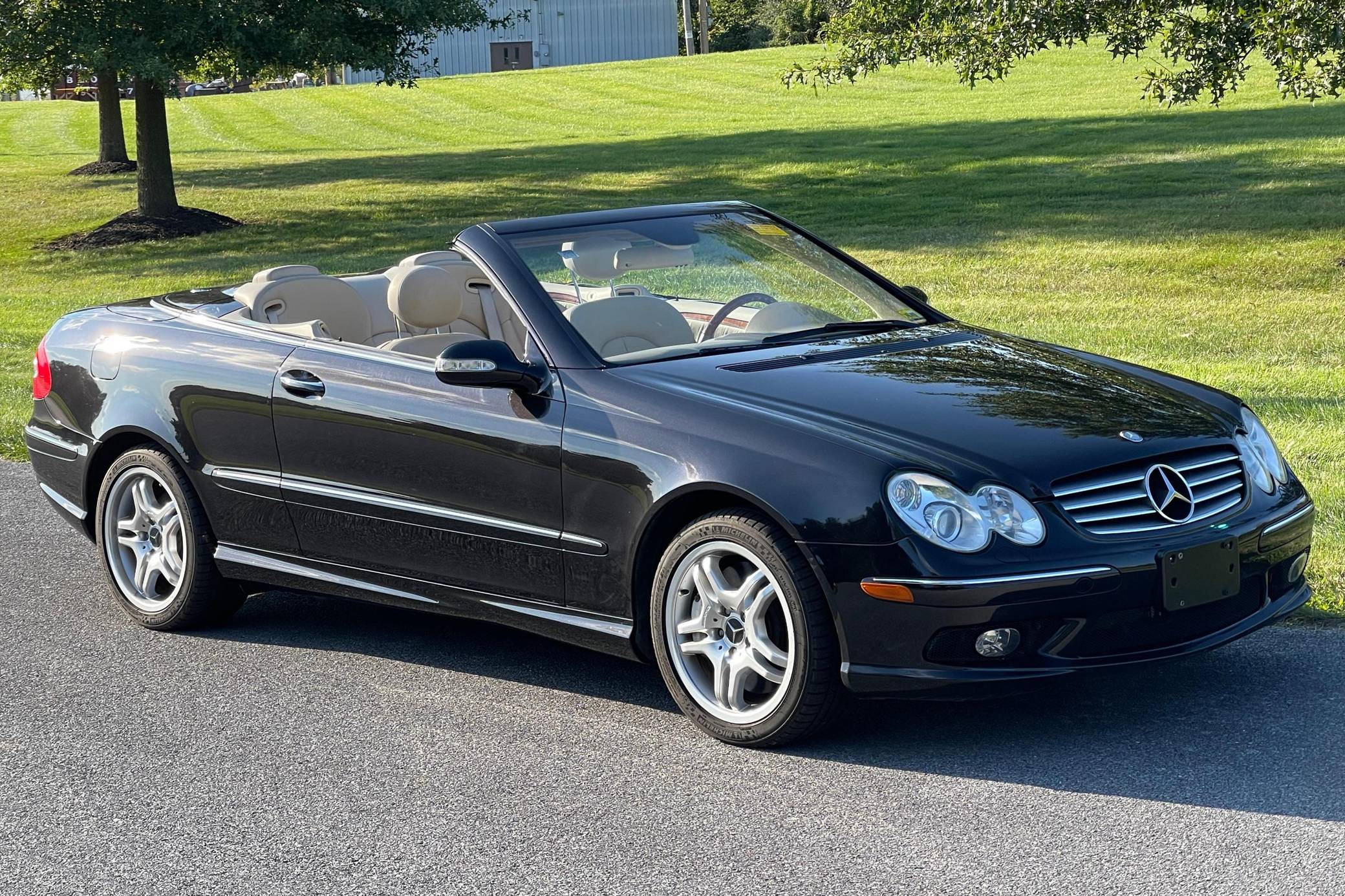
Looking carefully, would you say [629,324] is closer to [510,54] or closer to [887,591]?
[887,591]

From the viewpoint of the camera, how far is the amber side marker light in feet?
14.3

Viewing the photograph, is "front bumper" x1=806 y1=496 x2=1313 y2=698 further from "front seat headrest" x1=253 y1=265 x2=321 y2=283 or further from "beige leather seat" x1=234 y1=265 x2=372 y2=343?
"front seat headrest" x1=253 y1=265 x2=321 y2=283

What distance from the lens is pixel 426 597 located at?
5496 mm

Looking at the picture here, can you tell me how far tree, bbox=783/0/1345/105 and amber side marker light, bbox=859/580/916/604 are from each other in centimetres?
1046

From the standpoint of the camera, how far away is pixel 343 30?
2222 cm

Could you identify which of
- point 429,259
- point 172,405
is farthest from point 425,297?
point 172,405

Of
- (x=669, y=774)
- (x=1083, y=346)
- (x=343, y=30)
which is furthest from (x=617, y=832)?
(x=343, y=30)

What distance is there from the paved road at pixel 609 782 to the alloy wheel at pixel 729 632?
17 centimetres

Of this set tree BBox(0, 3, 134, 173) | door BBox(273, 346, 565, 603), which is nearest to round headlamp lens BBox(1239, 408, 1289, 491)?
door BBox(273, 346, 565, 603)

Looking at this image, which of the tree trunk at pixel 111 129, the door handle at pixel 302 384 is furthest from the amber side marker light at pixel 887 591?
the tree trunk at pixel 111 129

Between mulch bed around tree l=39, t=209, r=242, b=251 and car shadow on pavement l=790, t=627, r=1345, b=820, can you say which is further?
mulch bed around tree l=39, t=209, r=242, b=251

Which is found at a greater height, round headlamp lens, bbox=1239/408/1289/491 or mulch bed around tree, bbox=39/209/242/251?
round headlamp lens, bbox=1239/408/1289/491

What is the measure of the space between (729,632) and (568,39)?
76.4 m

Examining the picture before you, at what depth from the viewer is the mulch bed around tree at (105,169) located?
34250 mm
